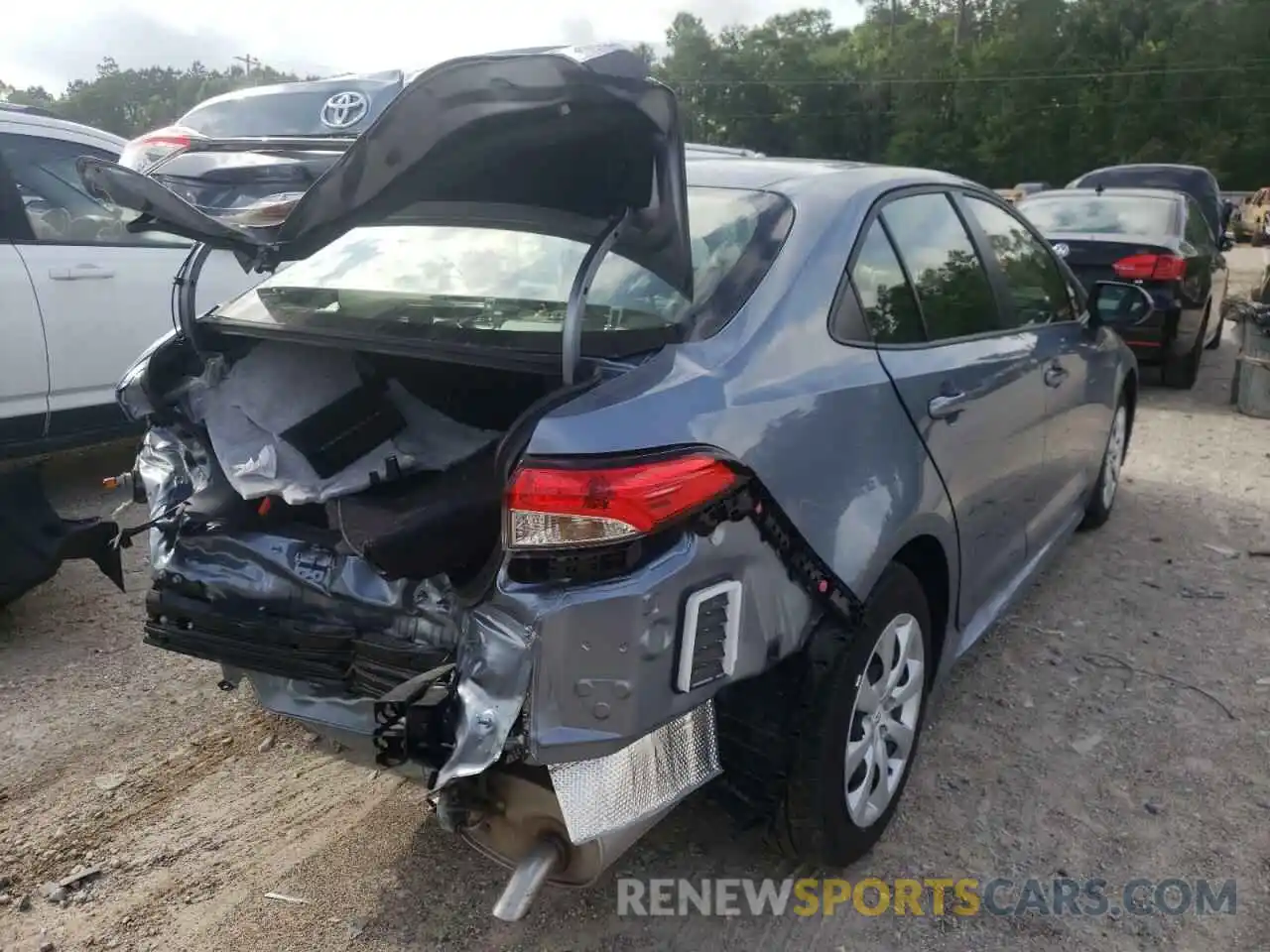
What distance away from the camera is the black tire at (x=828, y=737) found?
235 cm

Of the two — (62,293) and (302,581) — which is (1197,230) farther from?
(302,581)

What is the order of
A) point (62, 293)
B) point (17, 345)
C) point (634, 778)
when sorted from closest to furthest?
point (634, 778), point (17, 345), point (62, 293)

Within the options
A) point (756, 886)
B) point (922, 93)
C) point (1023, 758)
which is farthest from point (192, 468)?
point (922, 93)

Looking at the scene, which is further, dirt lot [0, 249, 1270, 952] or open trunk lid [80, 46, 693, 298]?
dirt lot [0, 249, 1270, 952]

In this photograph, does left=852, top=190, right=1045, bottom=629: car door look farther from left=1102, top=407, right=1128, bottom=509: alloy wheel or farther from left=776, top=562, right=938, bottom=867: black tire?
left=1102, top=407, right=1128, bottom=509: alloy wheel

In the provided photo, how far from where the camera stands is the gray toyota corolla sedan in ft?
6.56

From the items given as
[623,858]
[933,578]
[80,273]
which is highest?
[80,273]

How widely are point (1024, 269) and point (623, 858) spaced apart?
2.45 meters

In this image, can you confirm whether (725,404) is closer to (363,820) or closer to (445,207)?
(445,207)

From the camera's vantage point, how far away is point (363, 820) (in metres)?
2.85

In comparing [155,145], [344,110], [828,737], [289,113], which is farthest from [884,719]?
[289,113]

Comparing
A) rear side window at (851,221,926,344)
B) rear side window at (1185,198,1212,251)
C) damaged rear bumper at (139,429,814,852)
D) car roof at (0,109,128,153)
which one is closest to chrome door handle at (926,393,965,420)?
rear side window at (851,221,926,344)

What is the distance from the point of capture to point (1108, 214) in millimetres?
8562

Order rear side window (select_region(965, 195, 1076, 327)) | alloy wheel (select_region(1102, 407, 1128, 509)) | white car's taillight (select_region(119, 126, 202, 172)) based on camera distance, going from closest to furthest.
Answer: rear side window (select_region(965, 195, 1076, 327)) < alloy wheel (select_region(1102, 407, 1128, 509)) < white car's taillight (select_region(119, 126, 202, 172))
